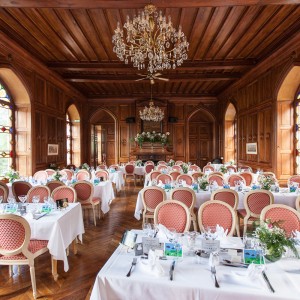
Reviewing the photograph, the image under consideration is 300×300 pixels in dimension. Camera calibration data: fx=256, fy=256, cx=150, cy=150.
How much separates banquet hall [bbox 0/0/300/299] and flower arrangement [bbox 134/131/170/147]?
0.26 ft

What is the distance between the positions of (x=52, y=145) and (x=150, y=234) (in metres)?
8.37

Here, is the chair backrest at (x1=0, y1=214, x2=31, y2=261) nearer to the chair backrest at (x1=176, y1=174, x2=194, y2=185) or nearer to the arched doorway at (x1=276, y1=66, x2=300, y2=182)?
the chair backrest at (x1=176, y1=174, x2=194, y2=185)

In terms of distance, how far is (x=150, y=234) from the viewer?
2.45 meters

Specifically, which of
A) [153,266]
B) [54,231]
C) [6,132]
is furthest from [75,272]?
[6,132]

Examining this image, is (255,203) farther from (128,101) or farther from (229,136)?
(128,101)

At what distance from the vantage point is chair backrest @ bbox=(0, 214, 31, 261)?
9.20 ft

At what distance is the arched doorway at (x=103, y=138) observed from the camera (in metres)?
15.2

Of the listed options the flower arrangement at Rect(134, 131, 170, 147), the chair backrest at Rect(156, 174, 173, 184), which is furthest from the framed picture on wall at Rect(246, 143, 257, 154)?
the flower arrangement at Rect(134, 131, 170, 147)

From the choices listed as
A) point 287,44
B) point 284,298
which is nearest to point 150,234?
point 284,298

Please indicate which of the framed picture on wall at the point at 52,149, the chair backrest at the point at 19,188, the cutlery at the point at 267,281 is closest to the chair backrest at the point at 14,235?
the cutlery at the point at 267,281

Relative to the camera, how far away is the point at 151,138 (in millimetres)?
13812

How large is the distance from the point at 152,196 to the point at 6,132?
18.1 ft

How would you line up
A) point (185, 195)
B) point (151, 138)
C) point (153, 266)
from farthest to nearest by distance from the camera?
point (151, 138)
point (185, 195)
point (153, 266)

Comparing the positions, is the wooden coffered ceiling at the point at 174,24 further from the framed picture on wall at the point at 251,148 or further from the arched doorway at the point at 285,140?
the framed picture on wall at the point at 251,148
